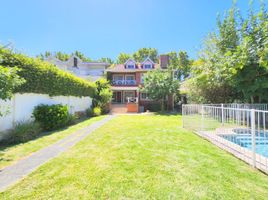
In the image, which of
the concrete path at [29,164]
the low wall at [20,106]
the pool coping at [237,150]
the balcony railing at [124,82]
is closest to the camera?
the concrete path at [29,164]

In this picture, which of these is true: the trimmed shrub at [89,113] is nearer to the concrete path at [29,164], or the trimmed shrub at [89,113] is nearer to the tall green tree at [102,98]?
the tall green tree at [102,98]

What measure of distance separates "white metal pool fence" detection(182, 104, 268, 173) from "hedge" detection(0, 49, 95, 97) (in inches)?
325

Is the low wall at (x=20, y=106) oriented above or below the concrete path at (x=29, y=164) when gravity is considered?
above

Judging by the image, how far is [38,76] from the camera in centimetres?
971

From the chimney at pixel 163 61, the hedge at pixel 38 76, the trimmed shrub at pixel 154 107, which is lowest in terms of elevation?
the trimmed shrub at pixel 154 107

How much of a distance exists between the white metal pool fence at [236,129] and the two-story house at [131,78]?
55.0 ft

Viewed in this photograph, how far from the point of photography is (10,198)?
3131 millimetres

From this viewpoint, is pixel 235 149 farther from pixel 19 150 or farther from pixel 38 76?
pixel 38 76

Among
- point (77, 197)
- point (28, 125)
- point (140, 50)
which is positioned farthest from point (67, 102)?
point (140, 50)

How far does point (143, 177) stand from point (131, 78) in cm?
2712

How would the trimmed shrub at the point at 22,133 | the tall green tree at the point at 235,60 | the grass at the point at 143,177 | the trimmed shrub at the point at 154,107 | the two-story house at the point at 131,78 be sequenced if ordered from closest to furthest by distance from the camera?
the grass at the point at 143,177 < the trimmed shrub at the point at 22,133 < the tall green tree at the point at 235,60 < the trimmed shrub at the point at 154,107 < the two-story house at the point at 131,78

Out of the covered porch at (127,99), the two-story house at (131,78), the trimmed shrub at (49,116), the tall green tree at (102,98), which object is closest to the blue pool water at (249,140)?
the trimmed shrub at (49,116)

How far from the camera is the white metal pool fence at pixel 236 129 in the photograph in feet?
15.7

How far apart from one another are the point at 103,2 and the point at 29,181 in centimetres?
1150
